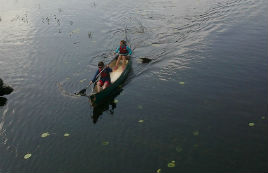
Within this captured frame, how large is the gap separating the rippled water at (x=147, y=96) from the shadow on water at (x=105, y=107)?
0.09m

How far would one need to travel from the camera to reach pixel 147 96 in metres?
14.0

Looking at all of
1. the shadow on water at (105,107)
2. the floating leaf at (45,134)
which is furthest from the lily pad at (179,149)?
the floating leaf at (45,134)

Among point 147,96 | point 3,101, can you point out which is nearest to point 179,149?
point 147,96

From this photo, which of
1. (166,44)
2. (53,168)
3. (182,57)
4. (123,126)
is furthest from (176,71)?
(53,168)

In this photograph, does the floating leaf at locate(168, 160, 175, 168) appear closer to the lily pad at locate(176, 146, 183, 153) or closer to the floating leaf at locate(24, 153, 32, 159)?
the lily pad at locate(176, 146, 183, 153)

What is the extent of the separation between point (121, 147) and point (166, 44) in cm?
1160

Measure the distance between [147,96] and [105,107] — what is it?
2.36 meters

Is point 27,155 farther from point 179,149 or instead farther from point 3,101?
point 179,149

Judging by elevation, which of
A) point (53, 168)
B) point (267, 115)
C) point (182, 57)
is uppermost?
point (182, 57)

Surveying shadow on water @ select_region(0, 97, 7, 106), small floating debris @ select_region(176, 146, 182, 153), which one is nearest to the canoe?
small floating debris @ select_region(176, 146, 182, 153)

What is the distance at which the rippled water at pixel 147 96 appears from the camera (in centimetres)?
1014

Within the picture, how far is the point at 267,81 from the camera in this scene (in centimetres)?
1408

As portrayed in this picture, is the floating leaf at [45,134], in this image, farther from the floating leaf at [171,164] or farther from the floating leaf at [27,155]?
the floating leaf at [171,164]

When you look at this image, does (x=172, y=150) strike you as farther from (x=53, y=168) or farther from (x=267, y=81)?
(x=267, y=81)
